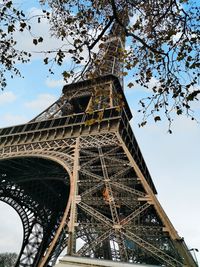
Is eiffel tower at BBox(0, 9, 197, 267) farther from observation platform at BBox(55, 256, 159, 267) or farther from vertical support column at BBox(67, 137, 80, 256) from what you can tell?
observation platform at BBox(55, 256, 159, 267)

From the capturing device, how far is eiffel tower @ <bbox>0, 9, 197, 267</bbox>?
44.1 ft

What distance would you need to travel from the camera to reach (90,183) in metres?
18.6

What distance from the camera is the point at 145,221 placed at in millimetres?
16828

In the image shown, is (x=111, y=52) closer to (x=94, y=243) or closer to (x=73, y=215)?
(x=73, y=215)

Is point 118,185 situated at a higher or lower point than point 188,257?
higher

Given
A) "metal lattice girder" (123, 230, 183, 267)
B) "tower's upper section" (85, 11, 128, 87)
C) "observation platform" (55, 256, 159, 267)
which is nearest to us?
"tower's upper section" (85, 11, 128, 87)

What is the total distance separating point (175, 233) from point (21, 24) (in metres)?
10.00

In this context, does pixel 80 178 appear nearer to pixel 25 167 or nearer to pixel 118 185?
pixel 118 185

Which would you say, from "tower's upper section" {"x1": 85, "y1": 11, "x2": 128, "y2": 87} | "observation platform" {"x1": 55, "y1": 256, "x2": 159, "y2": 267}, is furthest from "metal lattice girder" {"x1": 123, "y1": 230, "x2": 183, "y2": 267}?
"tower's upper section" {"x1": 85, "y1": 11, "x2": 128, "y2": 87}

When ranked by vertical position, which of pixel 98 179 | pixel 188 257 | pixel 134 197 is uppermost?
pixel 98 179

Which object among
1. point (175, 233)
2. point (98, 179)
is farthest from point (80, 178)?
point (175, 233)

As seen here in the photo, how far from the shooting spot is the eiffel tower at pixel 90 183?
13445mm

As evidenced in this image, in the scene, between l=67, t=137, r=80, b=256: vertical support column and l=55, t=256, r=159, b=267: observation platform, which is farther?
l=67, t=137, r=80, b=256: vertical support column

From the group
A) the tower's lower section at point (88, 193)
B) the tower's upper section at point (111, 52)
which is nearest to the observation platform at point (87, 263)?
the tower's lower section at point (88, 193)
